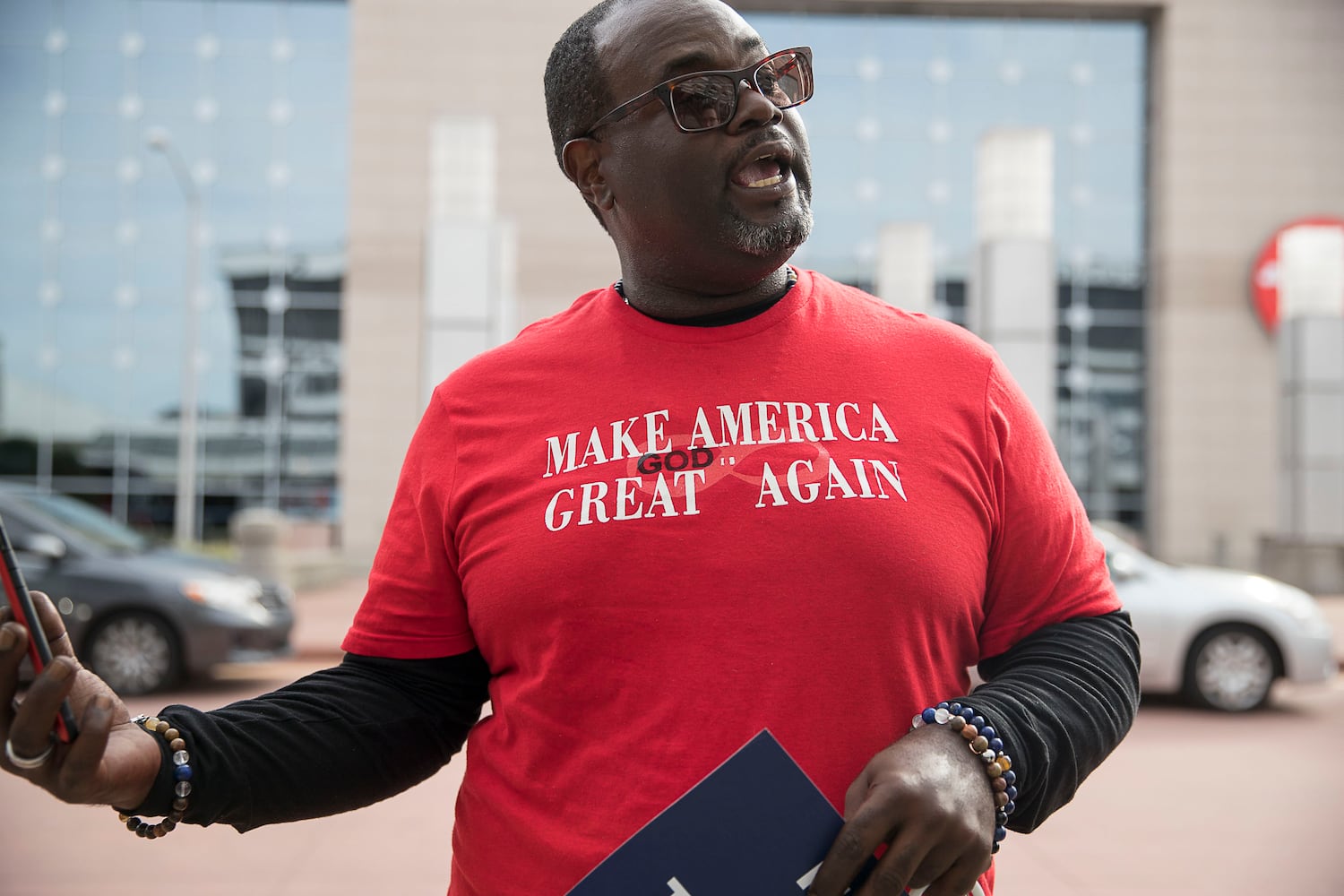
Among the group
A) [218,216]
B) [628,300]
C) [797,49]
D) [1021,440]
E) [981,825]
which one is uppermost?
[218,216]

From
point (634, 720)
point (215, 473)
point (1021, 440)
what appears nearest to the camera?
point (634, 720)

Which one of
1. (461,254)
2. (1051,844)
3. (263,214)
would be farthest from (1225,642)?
(263,214)

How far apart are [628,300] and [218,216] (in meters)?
24.4

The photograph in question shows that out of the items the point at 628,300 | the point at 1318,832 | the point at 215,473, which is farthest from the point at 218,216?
the point at 628,300

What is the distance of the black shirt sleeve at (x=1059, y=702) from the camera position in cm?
134

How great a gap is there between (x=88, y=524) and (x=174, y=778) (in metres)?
9.06

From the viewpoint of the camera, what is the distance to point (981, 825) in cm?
128

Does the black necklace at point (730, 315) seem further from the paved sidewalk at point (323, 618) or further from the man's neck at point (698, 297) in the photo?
the paved sidewalk at point (323, 618)

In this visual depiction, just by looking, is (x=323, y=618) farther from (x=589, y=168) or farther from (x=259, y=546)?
(x=589, y=168)

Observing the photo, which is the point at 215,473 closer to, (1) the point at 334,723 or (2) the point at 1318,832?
(2) the point at 1318,832

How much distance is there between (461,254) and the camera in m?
13.7

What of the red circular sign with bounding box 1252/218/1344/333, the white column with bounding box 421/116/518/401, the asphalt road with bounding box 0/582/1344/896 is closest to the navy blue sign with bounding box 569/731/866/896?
the asphalt road with bounding box 0/582/1344/896

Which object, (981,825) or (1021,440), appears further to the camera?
(1021,440)

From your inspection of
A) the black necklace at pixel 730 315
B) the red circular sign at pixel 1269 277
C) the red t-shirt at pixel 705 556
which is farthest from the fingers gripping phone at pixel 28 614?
the red circular sign at pixel 1269 277
